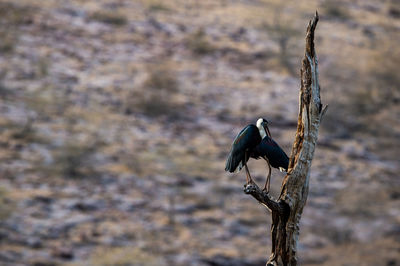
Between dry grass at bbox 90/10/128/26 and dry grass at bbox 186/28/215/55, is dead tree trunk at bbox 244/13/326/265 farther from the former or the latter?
dry grass at bbox 90/10/128/26

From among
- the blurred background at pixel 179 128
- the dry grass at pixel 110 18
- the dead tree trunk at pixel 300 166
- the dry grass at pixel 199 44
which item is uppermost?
the dry grass at pixel 110 18

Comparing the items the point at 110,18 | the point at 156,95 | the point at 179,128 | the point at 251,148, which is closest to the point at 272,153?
the point at 251,148

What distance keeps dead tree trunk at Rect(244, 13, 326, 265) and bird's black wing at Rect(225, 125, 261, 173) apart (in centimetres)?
29

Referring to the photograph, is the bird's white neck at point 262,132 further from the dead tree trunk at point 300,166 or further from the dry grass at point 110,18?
the dry grass at point 110,18

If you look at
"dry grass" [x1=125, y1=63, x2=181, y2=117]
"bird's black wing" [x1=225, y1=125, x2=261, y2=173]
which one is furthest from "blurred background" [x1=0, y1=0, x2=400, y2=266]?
"bird's black wing" [x1=225, y1=125, x2=261, y2=173]

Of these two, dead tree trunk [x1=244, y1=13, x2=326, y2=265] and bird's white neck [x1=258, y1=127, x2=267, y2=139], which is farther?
bird's white neck [x1=258, y1=127, x2=267, y2=139]

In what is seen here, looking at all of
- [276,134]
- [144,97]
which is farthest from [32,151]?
[276,134]

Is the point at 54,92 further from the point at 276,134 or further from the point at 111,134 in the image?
the point at 276,134

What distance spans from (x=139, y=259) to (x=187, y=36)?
1056 centimetres

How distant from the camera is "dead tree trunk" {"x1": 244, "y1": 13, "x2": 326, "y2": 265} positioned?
5.51 meters

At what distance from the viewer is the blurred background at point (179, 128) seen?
48.9 ft

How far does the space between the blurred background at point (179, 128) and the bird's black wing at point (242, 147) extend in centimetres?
857

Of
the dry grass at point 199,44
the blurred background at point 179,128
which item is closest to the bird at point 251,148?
the blurred background at point 179,128

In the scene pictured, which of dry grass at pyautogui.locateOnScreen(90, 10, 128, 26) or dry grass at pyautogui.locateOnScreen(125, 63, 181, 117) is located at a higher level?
dry grass at pyautogui.locateOnScreen(90, 10, 128, 26)
